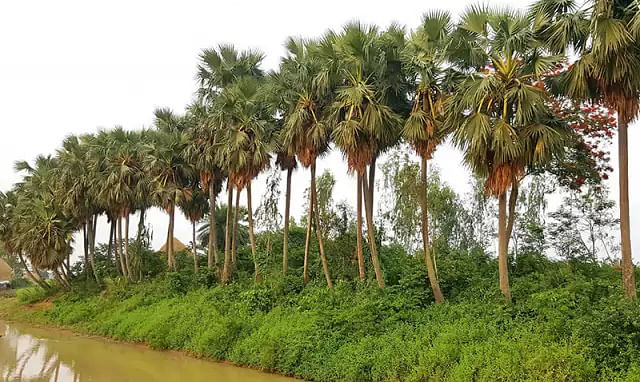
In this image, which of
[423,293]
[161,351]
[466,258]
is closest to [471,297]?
[423,293]

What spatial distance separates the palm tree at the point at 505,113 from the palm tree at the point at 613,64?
0.93 metres

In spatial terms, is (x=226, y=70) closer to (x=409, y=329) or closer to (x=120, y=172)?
(x=120, y=172)

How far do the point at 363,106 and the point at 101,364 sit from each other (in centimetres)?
1297

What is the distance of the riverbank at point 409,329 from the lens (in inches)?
430

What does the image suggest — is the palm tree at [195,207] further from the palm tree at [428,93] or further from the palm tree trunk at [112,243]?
the palm tree at [428,93]

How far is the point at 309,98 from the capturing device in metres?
19.8

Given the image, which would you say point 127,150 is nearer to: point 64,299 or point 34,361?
point 64,299

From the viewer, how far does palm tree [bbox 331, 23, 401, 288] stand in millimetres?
17219

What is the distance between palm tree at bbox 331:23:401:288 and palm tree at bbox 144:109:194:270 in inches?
507

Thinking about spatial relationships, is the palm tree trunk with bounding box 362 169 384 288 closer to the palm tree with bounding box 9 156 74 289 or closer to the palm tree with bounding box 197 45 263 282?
the palm tree with bounding box 197 45 263 282

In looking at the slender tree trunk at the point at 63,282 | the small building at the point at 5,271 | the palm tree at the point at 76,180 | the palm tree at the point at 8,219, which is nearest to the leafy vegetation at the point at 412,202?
the palm tree at the point at 76,180

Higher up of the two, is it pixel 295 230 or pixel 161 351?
pixel 295 230

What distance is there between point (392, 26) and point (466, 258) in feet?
Result: 29.1

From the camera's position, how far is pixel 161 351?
21188mm
